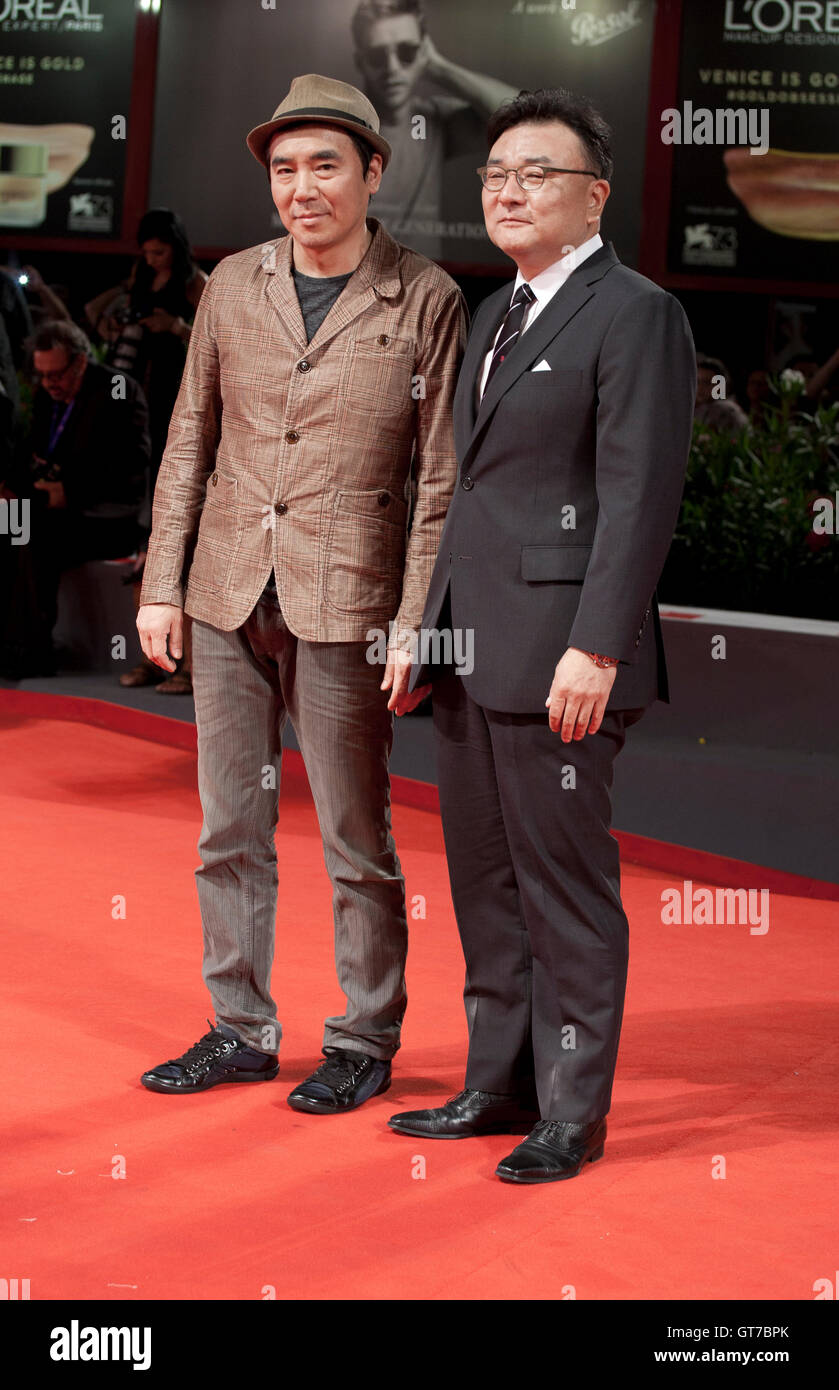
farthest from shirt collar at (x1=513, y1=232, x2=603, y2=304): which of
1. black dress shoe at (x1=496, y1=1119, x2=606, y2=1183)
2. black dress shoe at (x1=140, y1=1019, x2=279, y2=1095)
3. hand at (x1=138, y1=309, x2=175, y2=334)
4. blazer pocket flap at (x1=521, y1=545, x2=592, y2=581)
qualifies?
hand at (x1=138, y1=309, x2=175, y2=334)

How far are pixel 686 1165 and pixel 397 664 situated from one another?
2.93 ft

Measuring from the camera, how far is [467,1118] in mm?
2609

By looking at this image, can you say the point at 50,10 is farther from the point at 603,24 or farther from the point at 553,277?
the point at 553,277

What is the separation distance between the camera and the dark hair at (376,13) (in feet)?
31.0

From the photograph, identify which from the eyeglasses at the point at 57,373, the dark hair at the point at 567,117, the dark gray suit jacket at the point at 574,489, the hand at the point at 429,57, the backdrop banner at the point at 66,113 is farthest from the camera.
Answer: the backdrop banner at the point at 66,113

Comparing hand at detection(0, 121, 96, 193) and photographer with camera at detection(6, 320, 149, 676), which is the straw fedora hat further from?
hand at detection(0, 121, 96, 193)

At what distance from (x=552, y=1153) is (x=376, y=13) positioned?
8.45 metres

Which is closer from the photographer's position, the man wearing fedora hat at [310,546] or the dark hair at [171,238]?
the man wearing fedora hat at [310,546]

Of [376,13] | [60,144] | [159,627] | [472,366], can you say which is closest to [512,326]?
[472,366]

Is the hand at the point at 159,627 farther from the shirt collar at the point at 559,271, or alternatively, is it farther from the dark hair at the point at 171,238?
the dark hair at the point at 171,238

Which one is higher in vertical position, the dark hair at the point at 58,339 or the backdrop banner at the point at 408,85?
the backdrop banner at the point at 408,85

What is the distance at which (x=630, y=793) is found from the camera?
5.11 meters

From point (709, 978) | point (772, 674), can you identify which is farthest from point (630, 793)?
point (709, 978)

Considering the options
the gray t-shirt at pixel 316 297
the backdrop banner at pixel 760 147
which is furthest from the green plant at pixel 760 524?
the gray t-shirt at pixel 316 297
